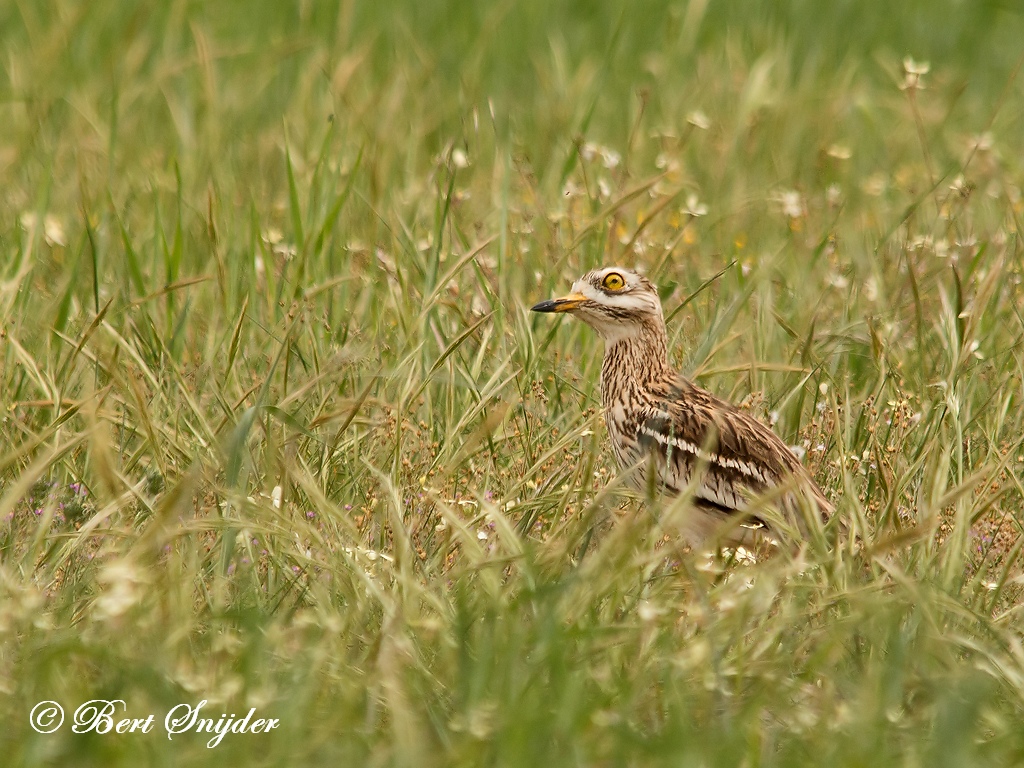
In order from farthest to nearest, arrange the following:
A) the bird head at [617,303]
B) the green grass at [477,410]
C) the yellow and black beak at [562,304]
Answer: the bird head at [617,303] < the yellow and black beak at [562,304] < the green grass at [477,410]

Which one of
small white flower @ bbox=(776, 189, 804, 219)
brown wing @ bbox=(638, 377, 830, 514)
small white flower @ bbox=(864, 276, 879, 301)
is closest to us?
brown wing @ bbox=(638, 377, 830, 514)

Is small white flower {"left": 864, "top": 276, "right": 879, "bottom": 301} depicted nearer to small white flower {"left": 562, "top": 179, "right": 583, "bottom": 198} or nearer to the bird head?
the bird head

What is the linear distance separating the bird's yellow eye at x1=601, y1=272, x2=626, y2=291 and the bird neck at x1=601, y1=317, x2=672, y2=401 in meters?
0.16

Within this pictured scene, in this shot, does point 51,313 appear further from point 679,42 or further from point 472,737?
point 679,42

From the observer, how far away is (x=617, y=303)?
572cm

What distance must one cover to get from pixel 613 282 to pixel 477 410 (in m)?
1.00

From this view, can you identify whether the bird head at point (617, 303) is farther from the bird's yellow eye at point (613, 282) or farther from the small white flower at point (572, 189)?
the small white flower at point (572, 189)

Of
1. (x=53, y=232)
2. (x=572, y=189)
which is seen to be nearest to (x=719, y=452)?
(x=572, y=189)

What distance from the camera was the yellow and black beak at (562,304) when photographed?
5605 mm

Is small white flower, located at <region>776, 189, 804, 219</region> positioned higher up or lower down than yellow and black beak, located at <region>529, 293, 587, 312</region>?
lower down

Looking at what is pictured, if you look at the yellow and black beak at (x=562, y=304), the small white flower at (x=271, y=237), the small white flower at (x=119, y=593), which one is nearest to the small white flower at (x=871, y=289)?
the yellow and black beak at (x=562, y=304)

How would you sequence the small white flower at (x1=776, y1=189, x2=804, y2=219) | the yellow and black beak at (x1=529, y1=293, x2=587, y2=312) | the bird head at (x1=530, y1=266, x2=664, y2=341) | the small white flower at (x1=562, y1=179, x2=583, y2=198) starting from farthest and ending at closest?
the small white flower at (x1=776, y1=189, x2=804, y2=219) → the small white flower at (x1=562, y1=179, x2=583, y2=198) → the bird head at (x1=530, y1=266, x2=664, y2=341) → the yellow and black beak at (x1=529, y1=293, x2=587, y2=312)

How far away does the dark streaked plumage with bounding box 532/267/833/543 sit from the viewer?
5.12 m

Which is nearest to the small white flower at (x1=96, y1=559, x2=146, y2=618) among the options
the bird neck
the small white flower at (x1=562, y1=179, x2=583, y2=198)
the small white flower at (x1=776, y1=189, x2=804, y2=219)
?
the bird neck
